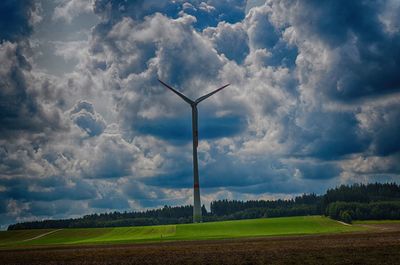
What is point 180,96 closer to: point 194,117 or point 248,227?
point 194,117

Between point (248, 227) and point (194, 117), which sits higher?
point (194, 117)

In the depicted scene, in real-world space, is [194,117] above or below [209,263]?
above

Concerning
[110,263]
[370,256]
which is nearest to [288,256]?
[370,256]

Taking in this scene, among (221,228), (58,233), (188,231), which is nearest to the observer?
(188,231)

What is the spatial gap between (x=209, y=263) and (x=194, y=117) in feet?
331

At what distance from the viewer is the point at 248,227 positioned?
154 metres

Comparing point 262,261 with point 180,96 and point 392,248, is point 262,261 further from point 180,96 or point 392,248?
point 180,96

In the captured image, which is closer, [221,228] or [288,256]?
[288,256]

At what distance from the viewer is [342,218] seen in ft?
591

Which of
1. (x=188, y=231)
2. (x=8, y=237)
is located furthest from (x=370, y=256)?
(x=8, y=237)

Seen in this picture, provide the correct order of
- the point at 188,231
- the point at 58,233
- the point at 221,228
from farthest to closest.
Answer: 1. the point at 58,233
2. the point at 221,228
3. the point at 188,231

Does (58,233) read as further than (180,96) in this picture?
Yes

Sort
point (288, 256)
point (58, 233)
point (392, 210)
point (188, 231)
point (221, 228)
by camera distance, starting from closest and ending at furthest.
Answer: point (288, 256) < point (188, 231) < point (221, 228) < point (58, 233) < point (392, 210)

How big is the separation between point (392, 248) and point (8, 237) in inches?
6033
